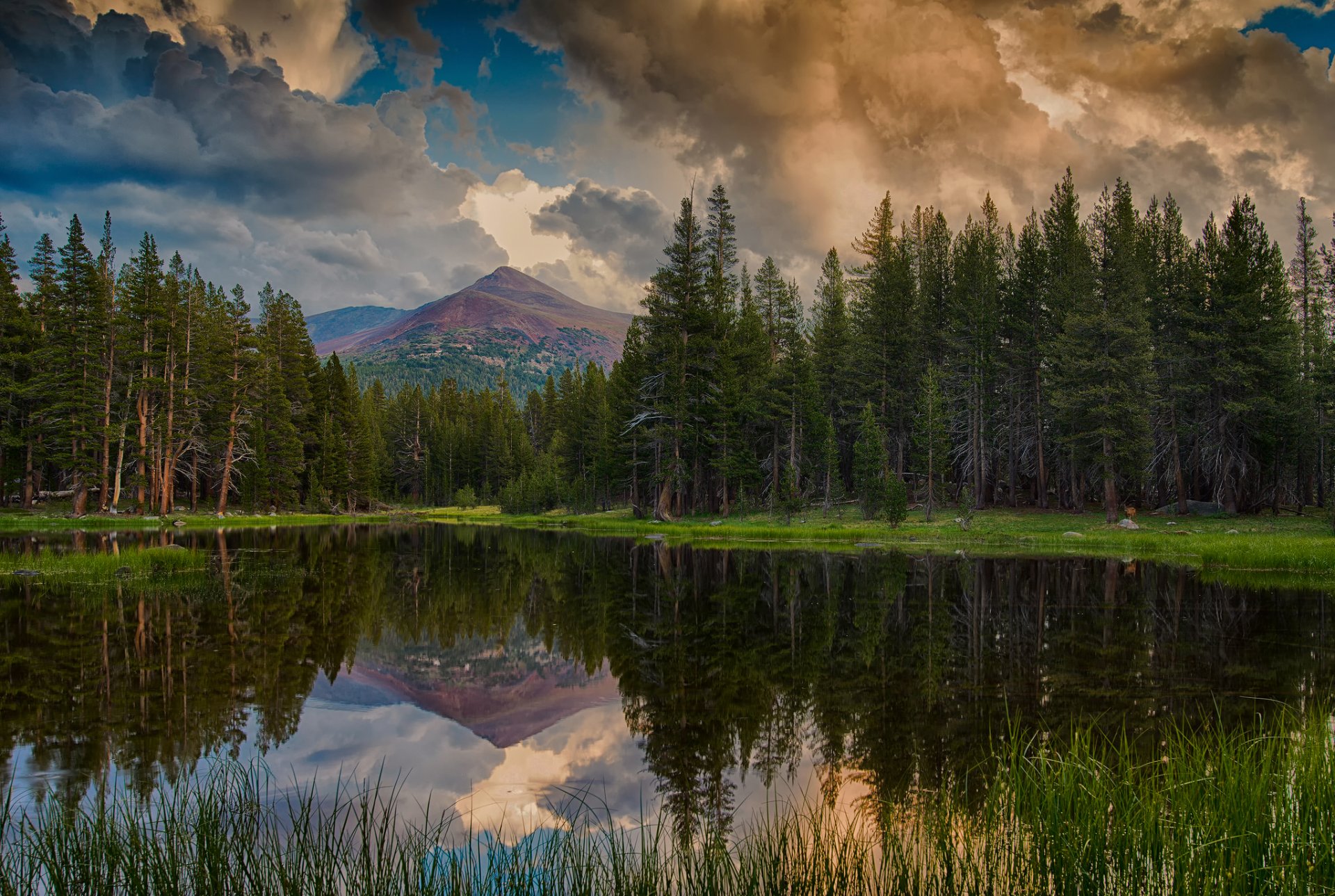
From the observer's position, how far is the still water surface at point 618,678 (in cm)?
811

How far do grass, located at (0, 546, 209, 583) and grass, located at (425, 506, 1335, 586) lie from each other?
2545cm

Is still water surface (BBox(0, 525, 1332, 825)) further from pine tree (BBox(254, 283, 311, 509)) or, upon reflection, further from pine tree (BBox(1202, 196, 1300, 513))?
pine tree (BBox(254, 283, 311, 509))

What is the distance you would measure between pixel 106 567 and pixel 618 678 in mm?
18747

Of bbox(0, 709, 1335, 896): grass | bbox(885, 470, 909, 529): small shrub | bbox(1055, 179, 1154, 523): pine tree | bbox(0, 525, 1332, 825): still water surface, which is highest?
bbox(1055, 179, 1154, 523): pine tree

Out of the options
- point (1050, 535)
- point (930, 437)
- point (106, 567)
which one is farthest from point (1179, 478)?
point (106, 567)

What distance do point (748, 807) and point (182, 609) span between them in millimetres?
16038

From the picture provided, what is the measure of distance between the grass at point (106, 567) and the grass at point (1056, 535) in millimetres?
25448

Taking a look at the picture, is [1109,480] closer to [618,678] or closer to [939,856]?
[618,678]

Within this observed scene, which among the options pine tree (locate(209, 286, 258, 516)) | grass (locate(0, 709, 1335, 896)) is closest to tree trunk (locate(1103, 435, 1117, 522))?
grass (locate(0, 709, 1335, 896))

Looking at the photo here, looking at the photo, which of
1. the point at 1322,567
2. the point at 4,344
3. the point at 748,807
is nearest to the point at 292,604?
the point at 748,807

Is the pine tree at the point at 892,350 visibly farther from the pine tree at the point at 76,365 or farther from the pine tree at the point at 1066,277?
the pine tree at the point at 76,365

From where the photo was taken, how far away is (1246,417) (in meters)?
44.4

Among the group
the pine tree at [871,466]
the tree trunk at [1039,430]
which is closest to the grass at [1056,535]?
the pine tree at [871,466]

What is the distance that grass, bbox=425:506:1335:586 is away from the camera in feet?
88.6
